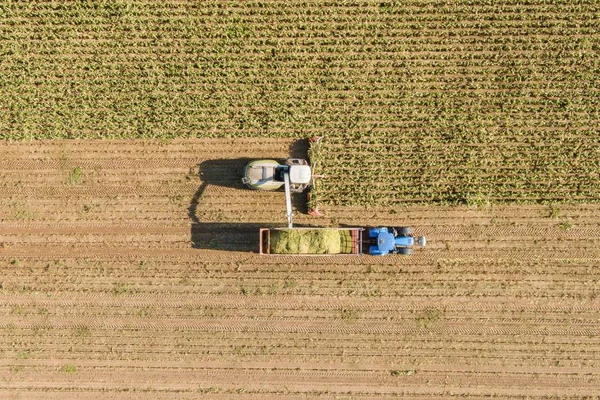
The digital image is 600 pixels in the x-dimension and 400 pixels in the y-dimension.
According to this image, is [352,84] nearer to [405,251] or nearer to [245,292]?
[405,251]

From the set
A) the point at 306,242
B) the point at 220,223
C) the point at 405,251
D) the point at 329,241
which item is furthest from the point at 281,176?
the point at 405,251

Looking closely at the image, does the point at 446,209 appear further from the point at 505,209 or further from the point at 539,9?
the point at 539,9

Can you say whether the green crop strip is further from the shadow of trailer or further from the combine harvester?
the shadow of trailer

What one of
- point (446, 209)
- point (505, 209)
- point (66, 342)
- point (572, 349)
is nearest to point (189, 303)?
point (66, 342)

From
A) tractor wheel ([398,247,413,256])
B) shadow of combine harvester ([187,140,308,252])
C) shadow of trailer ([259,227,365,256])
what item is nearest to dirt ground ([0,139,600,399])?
shadow of combine harvester ([187,140,308,252])

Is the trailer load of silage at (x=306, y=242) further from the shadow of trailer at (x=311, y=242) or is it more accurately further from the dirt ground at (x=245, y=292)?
the dirt ground at (x=245, y=292)

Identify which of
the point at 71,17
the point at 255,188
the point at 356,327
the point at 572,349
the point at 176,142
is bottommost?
the point at 572,349
